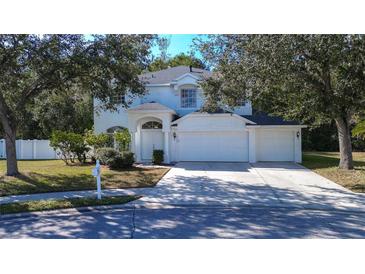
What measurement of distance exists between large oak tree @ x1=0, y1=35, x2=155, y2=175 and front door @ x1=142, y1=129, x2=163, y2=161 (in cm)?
663

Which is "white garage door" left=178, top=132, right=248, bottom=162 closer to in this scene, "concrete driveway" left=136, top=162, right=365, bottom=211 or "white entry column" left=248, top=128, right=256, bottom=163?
"white entry column" left=248, top=128, right=256, bottom=163

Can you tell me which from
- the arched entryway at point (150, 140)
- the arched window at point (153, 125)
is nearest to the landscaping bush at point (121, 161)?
the arched entryway at point (150, 140)

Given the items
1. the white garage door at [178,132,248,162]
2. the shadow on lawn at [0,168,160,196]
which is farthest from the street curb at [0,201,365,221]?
the white garage door at [178,132,248,162]

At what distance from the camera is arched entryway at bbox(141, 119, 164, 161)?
21.6 metres

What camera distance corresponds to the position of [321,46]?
9.73m

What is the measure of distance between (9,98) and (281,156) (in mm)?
15223

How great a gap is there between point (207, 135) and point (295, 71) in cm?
938

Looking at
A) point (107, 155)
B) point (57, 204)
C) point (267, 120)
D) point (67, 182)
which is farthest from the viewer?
point (267, 120)

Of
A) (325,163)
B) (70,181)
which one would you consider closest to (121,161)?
(70,181)

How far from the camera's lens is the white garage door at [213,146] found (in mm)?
20766

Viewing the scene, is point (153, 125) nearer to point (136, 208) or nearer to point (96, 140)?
point (96, 140)

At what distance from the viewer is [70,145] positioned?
19828mm

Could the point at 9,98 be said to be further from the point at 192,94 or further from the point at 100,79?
the point at 192,94

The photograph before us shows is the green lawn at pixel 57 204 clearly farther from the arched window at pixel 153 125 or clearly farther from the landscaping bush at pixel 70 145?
the arched window at pixel 153 125
